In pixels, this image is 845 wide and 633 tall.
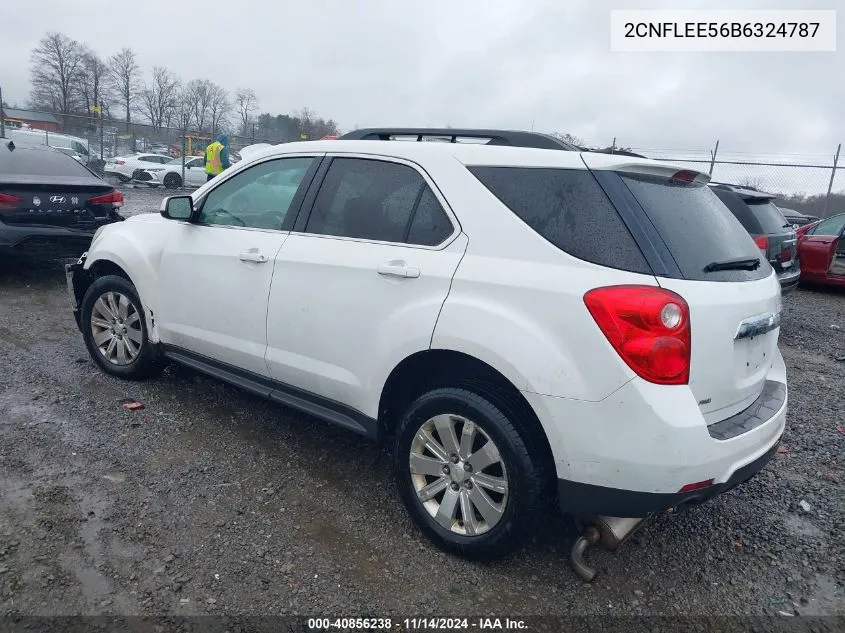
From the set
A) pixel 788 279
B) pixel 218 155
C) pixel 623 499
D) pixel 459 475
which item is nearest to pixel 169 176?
pixel 218 155

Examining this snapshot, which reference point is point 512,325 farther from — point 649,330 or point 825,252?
point 825,252

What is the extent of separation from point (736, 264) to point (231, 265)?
8.52 feet

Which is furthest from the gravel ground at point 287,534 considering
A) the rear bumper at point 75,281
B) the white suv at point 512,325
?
the rear bumper at point 75,281

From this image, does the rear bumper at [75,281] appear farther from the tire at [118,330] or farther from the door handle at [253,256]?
the door handle at [253,256]

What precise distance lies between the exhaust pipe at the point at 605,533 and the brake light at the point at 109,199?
21.9 ft

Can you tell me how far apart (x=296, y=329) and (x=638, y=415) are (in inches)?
68.7

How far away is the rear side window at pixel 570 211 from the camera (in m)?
2.34

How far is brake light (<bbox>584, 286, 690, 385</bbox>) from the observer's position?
7.22 ft

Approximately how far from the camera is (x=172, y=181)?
23.1m

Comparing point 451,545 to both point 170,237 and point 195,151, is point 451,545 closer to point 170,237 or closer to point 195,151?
point 170,237

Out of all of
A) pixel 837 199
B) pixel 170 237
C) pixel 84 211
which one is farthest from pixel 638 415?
pixel 837 199

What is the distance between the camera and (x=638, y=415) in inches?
86.1

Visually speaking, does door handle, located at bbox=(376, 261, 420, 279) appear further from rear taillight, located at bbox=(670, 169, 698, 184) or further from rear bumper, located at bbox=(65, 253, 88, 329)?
rear bumper, located at bbox=(65, 253, 88, 329)

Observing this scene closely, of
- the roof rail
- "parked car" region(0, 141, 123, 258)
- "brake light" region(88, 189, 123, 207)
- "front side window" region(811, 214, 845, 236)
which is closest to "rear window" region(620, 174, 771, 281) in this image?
the roof rail
